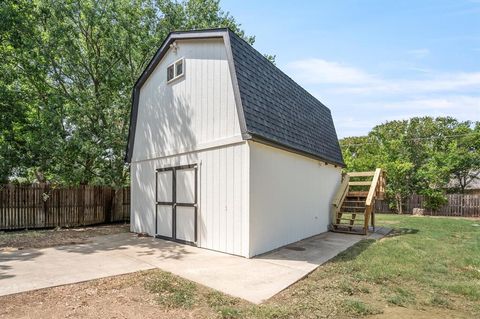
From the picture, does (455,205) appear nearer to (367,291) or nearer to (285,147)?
(285,147)

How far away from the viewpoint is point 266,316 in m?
3.55

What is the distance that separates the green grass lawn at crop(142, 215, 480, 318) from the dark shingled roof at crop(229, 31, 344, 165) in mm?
3082

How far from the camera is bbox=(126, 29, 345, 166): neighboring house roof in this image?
6.65m

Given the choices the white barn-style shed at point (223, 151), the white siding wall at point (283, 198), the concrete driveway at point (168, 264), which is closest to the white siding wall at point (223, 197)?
the white barn-style shed at point (223, 151)

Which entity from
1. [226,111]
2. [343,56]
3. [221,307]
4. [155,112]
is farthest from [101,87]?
[221,307]

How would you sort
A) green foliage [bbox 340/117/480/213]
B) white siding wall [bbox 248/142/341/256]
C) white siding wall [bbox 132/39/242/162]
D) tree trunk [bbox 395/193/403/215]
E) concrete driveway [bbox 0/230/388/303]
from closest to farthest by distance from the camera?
concrete driveway [bbox 0/230/388/303], white siding wall [bbox 248/142/341/256], white siding wall [bbox 132/39/242/162], green foliage [bbox 340/117/480/213], tree trunk [bbox 395/193/403/215]

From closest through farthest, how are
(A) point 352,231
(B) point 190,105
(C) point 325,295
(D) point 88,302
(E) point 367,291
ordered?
(D) point 88,302
(C) point 325,295
(E) point 367,291
(B) point 190,105
(A) point 352,231

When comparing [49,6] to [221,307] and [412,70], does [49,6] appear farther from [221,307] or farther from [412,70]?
[412,70]

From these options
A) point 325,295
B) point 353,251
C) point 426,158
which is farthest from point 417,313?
point 426,158

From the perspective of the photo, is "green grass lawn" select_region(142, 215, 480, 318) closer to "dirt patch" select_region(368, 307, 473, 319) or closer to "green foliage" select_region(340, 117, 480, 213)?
"dirt patch" select_region(368, 307, 473, 319)

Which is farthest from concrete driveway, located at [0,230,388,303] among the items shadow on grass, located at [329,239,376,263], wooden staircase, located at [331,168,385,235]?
wooden staircase, located at [331,168,385,235]

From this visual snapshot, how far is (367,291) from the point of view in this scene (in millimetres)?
4508

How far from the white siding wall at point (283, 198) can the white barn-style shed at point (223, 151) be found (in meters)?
0.02

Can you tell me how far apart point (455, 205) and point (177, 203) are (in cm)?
1936
